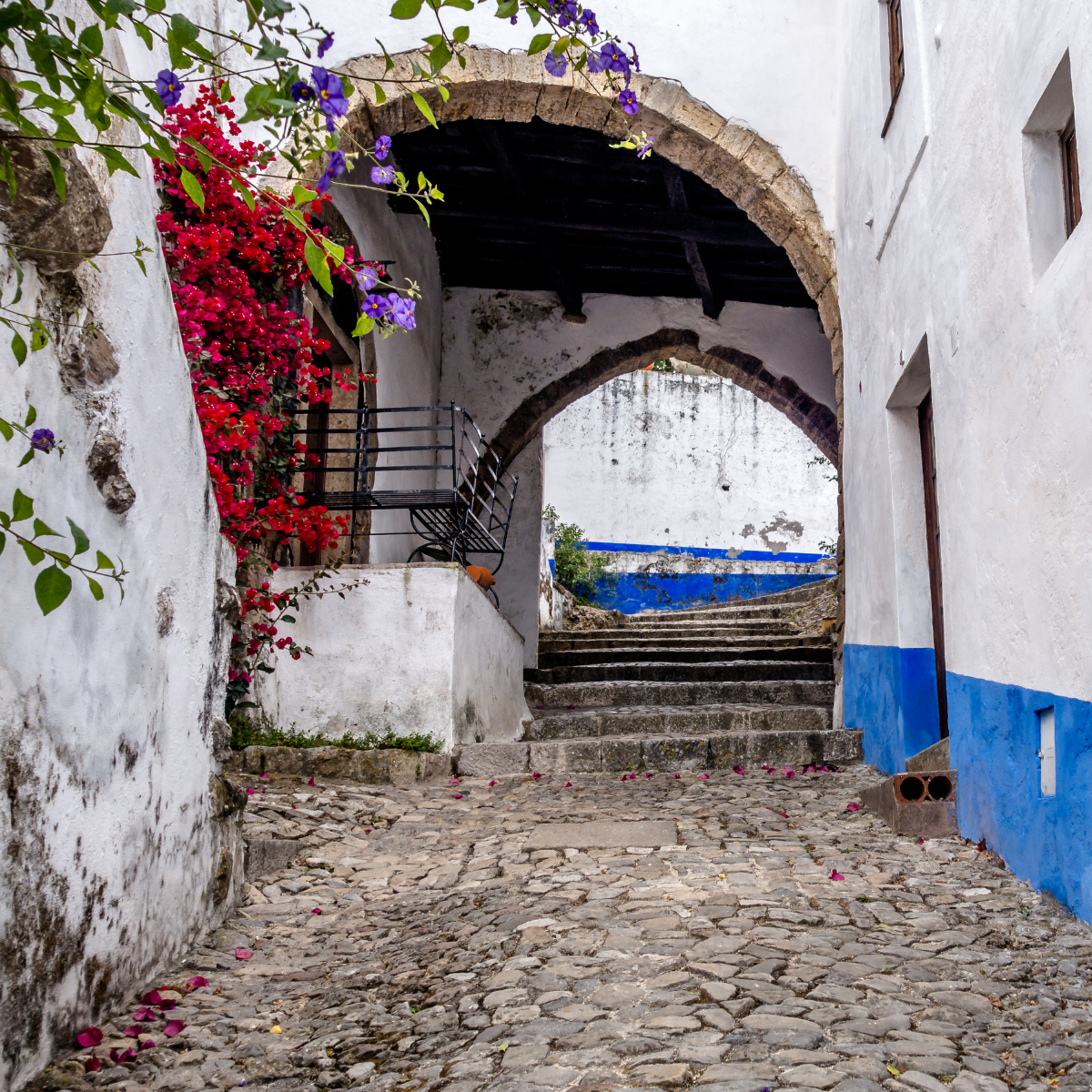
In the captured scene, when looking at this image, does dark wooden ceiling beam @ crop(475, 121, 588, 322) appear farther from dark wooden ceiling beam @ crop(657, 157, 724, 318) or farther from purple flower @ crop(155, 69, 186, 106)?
purple flower @ crop(155, 69, 186, 106)

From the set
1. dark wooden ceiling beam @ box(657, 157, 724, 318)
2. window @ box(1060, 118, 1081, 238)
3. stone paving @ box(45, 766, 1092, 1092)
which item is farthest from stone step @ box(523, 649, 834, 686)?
window @ box(1060, 118, 1081, 238)

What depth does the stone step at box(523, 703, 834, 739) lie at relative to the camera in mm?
5969

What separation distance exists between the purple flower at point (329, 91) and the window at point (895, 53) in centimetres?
373

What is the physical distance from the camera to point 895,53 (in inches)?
191

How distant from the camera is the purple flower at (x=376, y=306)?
1689 millimetres

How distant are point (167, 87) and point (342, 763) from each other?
11.6ft

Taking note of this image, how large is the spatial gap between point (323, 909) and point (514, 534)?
20.8 feet

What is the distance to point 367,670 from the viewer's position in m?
4.89

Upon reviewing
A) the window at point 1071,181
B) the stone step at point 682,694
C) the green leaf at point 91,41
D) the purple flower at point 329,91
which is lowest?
the stone step at point 682,694

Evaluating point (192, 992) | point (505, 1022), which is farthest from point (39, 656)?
point (505, 1022)

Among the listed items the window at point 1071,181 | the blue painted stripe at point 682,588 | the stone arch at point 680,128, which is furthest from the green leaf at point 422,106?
the blue painted stripe at point 682,588

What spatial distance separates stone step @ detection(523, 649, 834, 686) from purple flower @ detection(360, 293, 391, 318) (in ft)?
19.7

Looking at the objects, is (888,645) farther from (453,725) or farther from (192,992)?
(192,992)

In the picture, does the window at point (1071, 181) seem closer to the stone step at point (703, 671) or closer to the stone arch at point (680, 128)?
the stone arch at point (680, 128)
